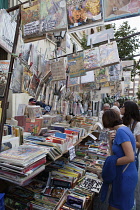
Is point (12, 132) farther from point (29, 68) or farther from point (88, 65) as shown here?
point (88, 65)

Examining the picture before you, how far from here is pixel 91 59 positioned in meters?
3.06

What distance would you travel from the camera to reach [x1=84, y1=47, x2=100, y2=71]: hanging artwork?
3.01 meters

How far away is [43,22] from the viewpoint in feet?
6.21

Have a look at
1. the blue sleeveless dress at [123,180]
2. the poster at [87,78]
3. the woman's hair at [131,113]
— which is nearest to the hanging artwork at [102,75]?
the poster at [87,78]

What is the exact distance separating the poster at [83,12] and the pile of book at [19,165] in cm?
141

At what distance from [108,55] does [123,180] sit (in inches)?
80.7

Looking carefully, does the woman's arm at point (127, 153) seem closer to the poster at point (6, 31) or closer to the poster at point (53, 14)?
the poster at point (53, 14)

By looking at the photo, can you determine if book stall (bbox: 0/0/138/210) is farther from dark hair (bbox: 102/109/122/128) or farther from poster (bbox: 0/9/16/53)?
dark hair (bbox: 102/109/122/128)

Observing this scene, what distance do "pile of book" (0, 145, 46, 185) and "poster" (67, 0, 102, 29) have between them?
141cm

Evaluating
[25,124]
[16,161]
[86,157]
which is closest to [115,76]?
[86,157]

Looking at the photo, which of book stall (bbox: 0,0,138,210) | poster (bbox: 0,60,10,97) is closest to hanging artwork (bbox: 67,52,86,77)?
book stall (bbox: 0,0,138,210)

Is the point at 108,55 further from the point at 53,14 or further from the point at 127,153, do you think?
the point at 127,153

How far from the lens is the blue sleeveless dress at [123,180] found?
2066 millimetres

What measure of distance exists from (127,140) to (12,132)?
1.43 m
